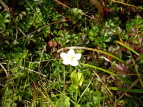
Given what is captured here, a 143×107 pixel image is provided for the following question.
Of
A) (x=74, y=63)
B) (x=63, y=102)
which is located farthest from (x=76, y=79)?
A: (x=63, y=102)

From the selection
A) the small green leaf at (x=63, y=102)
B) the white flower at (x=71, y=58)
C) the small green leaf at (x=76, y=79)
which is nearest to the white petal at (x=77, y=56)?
the white flower at (x=71, y=58)

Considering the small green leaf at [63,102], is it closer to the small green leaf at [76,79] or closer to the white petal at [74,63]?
the small green leaf at [76,79]

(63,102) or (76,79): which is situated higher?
(76,79)

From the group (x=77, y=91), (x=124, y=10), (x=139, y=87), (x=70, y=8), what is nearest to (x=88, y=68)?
(x=77, y=91)

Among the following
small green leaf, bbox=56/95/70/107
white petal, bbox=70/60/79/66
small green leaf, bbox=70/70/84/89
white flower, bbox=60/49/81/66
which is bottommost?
small green leaf, bbox=56/95/70/107

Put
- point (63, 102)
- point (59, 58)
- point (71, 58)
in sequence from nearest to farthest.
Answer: point (63, 102) → point (71, 58) → point (59, 58)

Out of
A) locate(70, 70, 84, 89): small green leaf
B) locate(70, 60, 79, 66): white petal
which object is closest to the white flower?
locate(70, 60, 79, 66): white petal

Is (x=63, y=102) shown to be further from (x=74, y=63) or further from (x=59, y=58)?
(x=59, y=58)

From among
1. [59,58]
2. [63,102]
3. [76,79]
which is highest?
[59,58]

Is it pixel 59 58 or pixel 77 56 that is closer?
pixel 77 56

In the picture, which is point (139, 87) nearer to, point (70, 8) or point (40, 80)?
point (40, 80)

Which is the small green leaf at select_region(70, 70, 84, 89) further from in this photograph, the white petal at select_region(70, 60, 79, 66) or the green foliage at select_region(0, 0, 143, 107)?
the white petal at select_region(70, 60, 79, 66)
